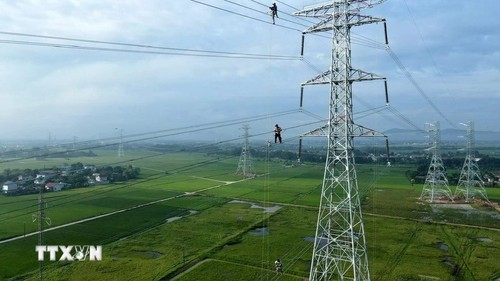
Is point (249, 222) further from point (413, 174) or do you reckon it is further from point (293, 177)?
point (413, 174)

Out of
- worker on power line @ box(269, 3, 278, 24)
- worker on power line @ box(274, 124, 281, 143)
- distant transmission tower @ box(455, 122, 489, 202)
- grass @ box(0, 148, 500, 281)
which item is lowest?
grass @ box(0, 148, 500, 281)

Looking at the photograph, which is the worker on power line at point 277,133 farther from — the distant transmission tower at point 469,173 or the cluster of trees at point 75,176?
the cluster of trees at point 75,176

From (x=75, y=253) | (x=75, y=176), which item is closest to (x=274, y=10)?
(x=75, y=253)

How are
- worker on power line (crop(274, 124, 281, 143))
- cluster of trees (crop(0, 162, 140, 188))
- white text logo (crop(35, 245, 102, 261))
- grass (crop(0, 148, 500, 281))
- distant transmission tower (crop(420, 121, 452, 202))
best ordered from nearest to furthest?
worker on power line (crop(274, 124, 281, 143)) < grass (crop(0, 148, 500, 281)) < white text logo (crop(35, 245, 102, 261)) < distant transmission tower (crop(420, 121, 452, 202)) < cluster of trees (crop(0, 162, 140, 188))

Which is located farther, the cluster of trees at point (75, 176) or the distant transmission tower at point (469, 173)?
the cluster of trees at point (75, 176)

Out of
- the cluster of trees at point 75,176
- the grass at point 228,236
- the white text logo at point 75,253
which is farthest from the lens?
the cluster of trees at point 75,176

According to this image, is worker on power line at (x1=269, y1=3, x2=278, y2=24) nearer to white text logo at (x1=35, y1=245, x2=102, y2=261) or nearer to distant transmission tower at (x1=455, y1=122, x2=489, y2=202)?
white text logo at (x1=35, y1=245, x2=102, y2=261)

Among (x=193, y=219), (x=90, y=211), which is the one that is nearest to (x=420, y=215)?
(x=193, y=219)

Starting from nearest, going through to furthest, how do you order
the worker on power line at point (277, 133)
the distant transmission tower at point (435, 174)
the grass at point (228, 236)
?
the worker on power line at point (277, 133) → the grass at point (228, 236) → the distant transmission tower at point (435, 174)

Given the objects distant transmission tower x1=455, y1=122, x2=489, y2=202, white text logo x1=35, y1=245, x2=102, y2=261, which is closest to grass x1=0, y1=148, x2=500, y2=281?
white text logo x1=35, y1=245, x2=102, y2=261

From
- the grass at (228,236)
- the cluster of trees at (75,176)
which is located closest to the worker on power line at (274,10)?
the grass at (228,236)

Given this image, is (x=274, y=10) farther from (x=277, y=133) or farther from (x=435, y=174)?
(x=435, y=174)
